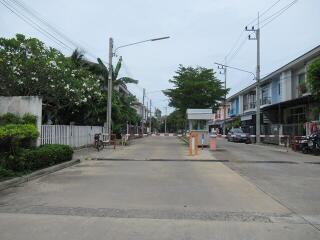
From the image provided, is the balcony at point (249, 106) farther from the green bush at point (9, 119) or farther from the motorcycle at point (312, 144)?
the green bush at point (9, 119)

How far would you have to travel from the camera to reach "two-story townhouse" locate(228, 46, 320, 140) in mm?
35631

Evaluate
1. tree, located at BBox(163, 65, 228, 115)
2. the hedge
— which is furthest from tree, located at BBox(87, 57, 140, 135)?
the hedge

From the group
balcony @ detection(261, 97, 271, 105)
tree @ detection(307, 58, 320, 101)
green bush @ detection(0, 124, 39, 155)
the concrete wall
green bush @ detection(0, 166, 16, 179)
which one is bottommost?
green bush @ detection(0, 166, 16, 179)

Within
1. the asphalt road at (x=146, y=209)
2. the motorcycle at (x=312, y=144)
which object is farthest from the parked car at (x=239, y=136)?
the asphalt road at (x=146, y=209)

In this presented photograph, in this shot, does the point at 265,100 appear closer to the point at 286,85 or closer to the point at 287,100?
the point at 286,85

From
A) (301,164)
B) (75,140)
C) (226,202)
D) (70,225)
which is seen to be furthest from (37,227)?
(75,140)

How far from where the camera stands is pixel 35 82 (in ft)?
75.4

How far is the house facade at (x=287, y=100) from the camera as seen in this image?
1396 inches

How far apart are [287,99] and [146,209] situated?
3624 cm

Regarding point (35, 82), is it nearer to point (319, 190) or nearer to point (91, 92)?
point (91, 92)

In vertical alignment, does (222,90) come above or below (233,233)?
above

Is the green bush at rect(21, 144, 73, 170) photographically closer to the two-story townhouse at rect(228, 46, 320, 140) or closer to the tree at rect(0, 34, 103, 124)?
the tree at rect(0, 34, 103, 124)

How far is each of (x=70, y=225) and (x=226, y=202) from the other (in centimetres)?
380

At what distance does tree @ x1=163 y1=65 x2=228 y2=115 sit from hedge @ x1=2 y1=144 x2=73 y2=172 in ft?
84.3
